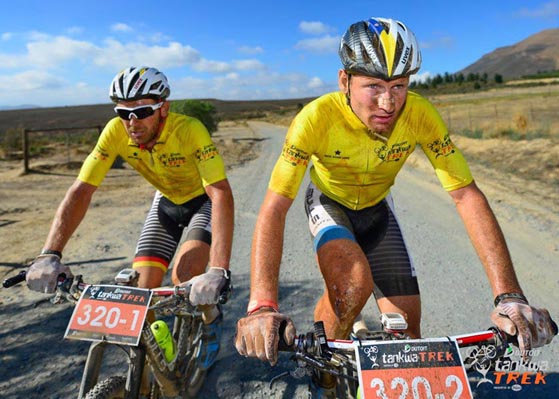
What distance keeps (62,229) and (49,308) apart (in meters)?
2.15

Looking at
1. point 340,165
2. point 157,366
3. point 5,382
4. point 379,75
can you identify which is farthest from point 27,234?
point 379,75

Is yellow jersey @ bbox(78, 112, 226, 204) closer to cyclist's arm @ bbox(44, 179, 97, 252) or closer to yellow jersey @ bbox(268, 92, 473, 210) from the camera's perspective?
cyclist's arm @ bbox(44, 179, 97, 252)

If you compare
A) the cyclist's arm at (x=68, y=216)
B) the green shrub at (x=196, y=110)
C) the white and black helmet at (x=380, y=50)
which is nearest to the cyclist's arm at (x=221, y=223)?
the cyclist's arm at (x=68, y=216)

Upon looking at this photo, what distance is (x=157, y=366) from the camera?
2.62 metres

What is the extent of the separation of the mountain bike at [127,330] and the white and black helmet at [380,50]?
153 centimetres

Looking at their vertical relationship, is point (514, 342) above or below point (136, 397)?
above

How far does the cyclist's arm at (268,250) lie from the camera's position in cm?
197

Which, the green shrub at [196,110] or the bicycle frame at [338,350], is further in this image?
the green shrub at [196,110]

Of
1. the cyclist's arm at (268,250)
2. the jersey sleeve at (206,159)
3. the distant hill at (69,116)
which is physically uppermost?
the distant hill at (69,116)

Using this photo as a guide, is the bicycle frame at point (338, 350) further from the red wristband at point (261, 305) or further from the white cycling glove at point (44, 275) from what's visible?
the white cycling glove at point (44, 275)

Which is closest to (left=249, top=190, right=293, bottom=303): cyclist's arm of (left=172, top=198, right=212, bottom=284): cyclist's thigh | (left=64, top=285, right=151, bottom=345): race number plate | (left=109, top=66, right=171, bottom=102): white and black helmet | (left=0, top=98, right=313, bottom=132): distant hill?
(left=64, top=285, right=151, bottom=345): race number plate

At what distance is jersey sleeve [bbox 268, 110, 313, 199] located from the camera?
8.13 ft

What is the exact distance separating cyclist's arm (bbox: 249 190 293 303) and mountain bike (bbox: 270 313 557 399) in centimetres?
34

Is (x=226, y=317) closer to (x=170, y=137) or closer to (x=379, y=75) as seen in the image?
(x=170, y=137)
